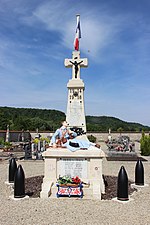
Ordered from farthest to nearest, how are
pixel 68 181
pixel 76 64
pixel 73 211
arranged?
pixel 76 64, pixel 68 181, pixel 73 211

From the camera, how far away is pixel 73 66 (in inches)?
442

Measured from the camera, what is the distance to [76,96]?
1073 centimetres

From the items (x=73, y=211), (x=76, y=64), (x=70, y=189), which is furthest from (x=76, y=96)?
(x=73, y=211)

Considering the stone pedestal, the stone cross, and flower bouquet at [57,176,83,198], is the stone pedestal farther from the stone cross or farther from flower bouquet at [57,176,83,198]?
the stone cross

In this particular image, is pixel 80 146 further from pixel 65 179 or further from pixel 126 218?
pixel 126 218

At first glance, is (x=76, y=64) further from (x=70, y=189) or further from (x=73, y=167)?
(x=70, y=189)

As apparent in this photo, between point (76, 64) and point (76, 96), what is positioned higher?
point (76, 64)

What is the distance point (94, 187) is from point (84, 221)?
211 cm

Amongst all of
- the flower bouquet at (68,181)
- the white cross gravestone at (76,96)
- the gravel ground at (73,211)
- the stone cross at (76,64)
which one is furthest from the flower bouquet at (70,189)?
the stone cross at (76,64)

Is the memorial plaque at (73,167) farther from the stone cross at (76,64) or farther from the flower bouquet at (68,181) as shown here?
the stone cross at (76,64)

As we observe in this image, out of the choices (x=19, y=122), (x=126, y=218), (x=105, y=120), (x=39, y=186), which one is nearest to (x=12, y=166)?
(x=39, y=186)

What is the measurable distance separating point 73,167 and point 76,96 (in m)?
3.44

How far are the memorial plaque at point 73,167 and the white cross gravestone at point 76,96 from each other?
244 cm

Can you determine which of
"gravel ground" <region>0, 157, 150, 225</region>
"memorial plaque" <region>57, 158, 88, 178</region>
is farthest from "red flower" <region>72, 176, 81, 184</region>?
"gravel ground" <region>0, 157, 150, 225</region>
